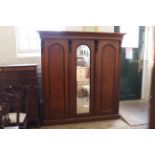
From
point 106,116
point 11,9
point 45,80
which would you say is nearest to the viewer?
point 11,9

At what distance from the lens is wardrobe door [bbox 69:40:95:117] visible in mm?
3055

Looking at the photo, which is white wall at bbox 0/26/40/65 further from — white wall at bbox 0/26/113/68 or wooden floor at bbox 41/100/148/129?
wooden floor at bbox 41/100/148/129

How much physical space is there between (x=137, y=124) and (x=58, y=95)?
122cm

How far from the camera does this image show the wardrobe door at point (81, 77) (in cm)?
305

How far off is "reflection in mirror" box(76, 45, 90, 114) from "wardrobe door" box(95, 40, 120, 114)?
0.13 meters

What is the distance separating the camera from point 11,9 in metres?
0.63

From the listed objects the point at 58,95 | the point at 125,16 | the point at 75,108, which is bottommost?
the point at 75,108

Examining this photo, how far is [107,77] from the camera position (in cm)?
322

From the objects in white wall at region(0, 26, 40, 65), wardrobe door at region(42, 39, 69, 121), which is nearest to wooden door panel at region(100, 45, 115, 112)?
wardrobe door at region(42, 39, 69, 121)

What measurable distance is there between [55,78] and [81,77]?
38 cm

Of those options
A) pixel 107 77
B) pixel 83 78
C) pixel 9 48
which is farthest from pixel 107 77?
pixel 9 48

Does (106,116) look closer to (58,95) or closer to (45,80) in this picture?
(58,95)
